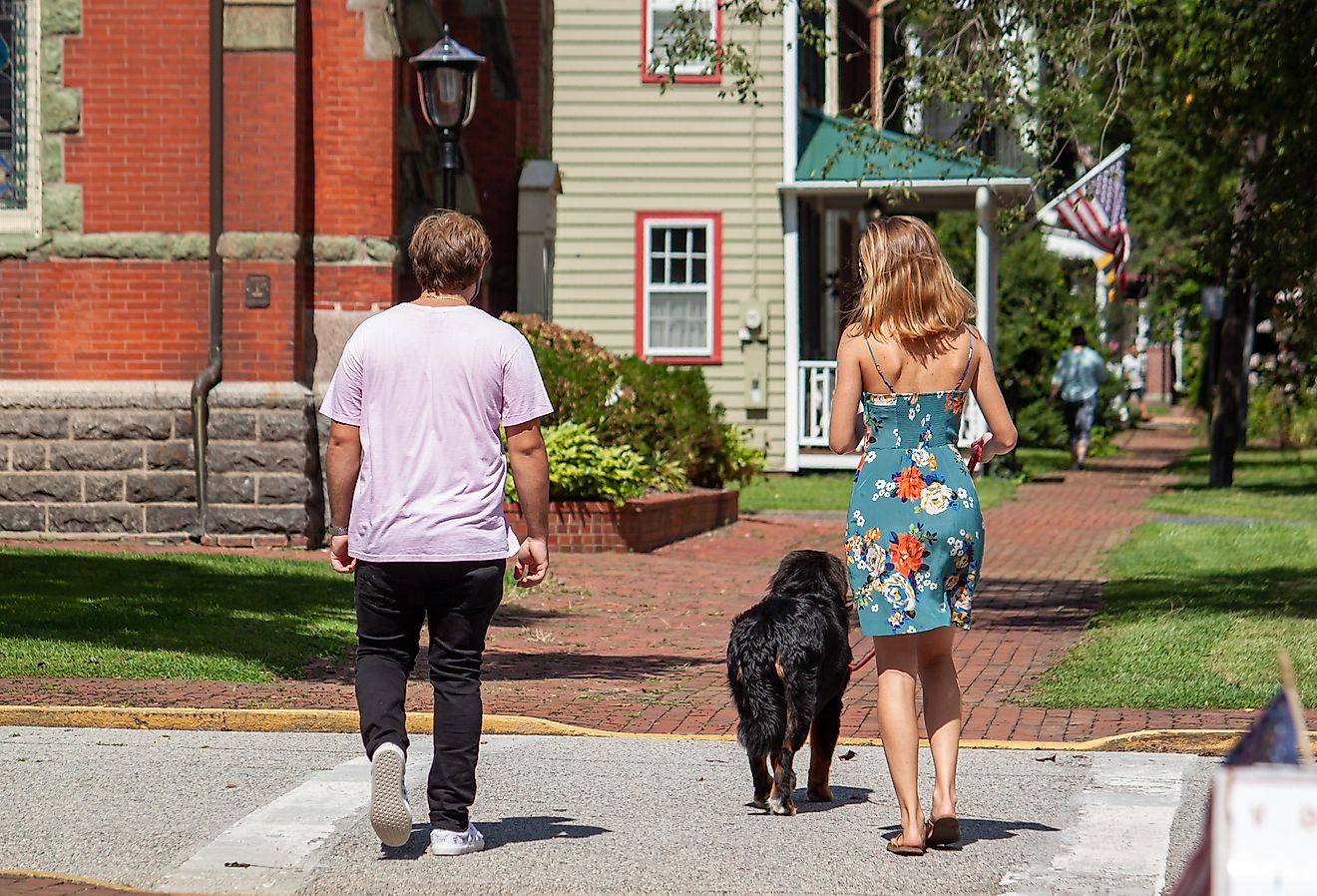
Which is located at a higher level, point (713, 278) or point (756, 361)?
point (713, 278)

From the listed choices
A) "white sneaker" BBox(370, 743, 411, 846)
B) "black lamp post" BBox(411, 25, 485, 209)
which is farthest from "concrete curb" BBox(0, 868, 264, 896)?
"black lamp post" BBox(411, 25, 485, 209)

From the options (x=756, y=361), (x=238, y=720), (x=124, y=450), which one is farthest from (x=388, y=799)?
A: (x=756, y=361)

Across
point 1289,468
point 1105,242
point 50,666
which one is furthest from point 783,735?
point 1289,468

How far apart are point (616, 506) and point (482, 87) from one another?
752 cm

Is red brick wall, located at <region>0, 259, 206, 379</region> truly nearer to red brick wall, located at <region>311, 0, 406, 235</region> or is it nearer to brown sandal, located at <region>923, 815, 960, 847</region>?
red brick wall, located at <region>311, 0, 406, 235</region>

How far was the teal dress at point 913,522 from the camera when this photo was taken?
597 centimetres

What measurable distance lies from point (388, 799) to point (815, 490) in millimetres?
18155

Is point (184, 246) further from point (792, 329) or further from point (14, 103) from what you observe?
point (792, 329)

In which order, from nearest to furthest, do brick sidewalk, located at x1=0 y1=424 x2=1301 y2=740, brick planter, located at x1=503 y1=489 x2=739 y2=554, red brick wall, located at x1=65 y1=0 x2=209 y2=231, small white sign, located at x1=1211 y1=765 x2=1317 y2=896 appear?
small white sign, located at x1=1211 y1=765 x2=1317 y2=896 → brick sidewalk, located at x1=0 y1=424 x2=1301 y2=740 → red brick wall, located at x1=65 y1=0 x2=209 y2=231 → brick planter, located at x1=503 y1=489 x2=739 y2=554

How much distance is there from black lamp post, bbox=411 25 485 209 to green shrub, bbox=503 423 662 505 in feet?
7.32

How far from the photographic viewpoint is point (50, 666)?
9.52 m

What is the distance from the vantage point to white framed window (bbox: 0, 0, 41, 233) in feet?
52.4

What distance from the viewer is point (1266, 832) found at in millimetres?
3059

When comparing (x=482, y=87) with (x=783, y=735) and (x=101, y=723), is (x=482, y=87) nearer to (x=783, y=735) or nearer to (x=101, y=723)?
(x=101, y=723)
